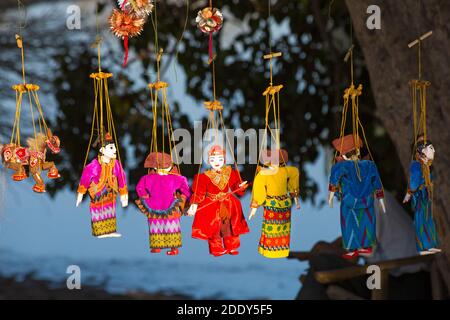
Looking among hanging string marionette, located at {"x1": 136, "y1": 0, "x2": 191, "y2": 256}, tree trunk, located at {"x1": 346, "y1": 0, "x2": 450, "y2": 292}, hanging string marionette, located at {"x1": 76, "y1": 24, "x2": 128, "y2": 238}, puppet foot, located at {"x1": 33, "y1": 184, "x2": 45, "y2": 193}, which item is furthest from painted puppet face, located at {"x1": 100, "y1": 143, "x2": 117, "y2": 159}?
tree trunk, located at {"x1": 346, "y1": 0, "x2": 450, "y2": 292}

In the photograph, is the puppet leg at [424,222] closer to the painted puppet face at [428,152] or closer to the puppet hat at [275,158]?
the painted puppet face at [428,152]

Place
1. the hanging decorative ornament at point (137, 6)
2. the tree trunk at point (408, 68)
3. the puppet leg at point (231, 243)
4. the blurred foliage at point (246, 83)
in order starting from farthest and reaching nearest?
the blurred foliage at point (246, 83) → the tree trunk at point (408, 68) → the puppet leg at point (231, 243) → the hanging decorative ornament at point (137, 6)

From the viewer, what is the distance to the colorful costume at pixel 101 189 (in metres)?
2.61

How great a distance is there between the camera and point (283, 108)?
173 inches

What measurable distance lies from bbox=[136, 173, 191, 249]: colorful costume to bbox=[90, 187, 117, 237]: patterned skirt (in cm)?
9

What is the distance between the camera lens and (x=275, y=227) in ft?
→ 8.71

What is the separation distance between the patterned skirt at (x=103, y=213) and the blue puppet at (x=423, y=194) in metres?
0.86

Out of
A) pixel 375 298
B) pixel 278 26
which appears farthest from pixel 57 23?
pixel 375 298

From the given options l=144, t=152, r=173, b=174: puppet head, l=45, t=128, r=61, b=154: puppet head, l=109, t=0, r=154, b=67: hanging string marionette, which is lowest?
l=144, t=152, r=173, b=174: puppet head

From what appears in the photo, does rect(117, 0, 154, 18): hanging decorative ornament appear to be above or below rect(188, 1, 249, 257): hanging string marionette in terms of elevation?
above

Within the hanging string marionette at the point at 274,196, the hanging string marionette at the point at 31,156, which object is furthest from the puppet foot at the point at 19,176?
the hanging string marionette at the point at 274,196

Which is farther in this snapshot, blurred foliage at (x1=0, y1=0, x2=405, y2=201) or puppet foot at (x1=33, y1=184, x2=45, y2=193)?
blurred foliage at (x1=0, y1=0, x2=405, y2=201)

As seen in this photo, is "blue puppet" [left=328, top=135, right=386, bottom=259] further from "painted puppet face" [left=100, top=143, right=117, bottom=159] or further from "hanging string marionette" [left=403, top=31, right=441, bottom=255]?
"painted puppet face" [left=100, top=143, right=117, bottom=159]

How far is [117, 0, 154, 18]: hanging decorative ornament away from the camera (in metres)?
2.56
